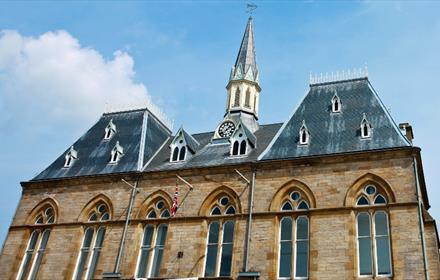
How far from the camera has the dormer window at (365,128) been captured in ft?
91.0

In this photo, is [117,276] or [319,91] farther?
[319,91]

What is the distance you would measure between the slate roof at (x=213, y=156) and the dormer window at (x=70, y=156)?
617 centimetres

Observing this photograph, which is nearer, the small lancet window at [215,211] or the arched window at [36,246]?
the small lancet window at [215,211]

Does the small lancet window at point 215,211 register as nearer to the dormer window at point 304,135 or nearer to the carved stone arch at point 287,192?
the carved stone arch at point 287,192

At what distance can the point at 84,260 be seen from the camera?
1182 inches

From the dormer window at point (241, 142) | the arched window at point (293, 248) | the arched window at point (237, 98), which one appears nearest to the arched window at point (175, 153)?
the dormer window at point (241, 142)

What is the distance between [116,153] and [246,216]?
11.3 metres

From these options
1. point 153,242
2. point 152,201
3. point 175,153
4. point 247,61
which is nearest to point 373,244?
point 153,242

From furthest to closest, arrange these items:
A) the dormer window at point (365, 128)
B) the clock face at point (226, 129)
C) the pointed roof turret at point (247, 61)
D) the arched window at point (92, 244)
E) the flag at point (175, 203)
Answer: the pointed roof turret at point (247, 61)
the clock face at point (226, 129)
the arched window at point (92, 244)
the flag at point (175, 203)
the dormer window at point (365, 128)

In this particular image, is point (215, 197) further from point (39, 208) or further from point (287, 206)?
point (39, 208)

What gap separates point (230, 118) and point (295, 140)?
6913 mm

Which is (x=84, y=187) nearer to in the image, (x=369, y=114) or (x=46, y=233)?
(x=46, y=233)

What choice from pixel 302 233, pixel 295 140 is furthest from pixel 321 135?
pixel 302 233

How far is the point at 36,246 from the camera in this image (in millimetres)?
31766
